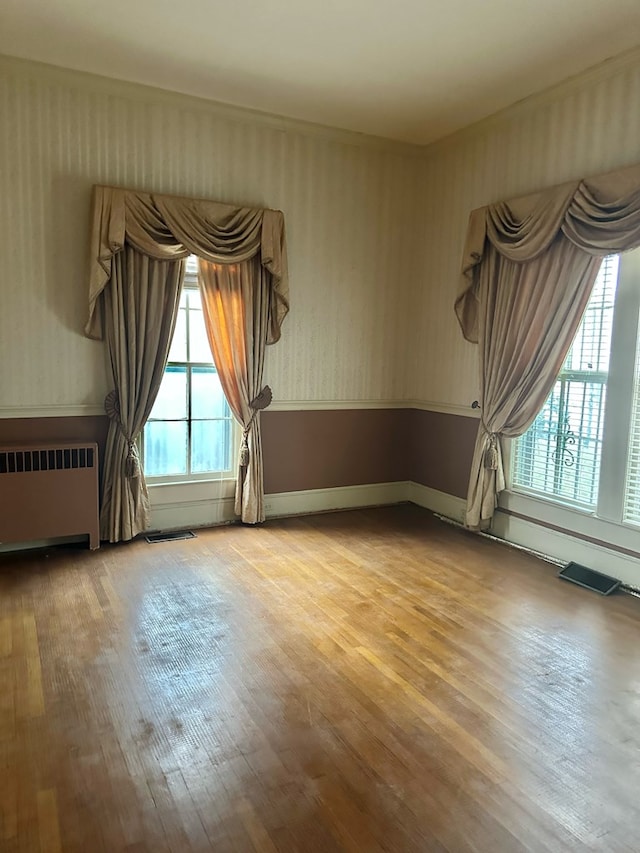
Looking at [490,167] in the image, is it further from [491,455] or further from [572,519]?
[572,519]

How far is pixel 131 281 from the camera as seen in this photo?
414cm

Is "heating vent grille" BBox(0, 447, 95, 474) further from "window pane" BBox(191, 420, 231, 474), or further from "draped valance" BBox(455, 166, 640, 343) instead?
"draped valance" BBox(455, 166, 640, 343)

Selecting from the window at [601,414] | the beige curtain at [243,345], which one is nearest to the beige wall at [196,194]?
the beige curtain at [243,345]

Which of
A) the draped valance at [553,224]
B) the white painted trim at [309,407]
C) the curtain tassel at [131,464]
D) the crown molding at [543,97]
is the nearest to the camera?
the draped valance at [553,224]

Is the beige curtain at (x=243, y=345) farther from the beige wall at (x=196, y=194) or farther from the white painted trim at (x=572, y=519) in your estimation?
the white painted trim at (x=572, y=519)

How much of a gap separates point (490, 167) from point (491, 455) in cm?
214

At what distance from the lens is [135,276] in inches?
164

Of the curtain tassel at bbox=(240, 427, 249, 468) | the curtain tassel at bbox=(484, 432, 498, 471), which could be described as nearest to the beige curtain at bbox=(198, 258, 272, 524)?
the curtain tassel at bbox=(240, 427, 249, 468)

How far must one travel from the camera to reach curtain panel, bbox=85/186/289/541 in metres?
4.02

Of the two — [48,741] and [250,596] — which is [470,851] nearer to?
[48,741]

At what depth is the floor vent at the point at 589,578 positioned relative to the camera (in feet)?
12.1

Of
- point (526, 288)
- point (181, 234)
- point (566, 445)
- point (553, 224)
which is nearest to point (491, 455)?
point (566, 445)

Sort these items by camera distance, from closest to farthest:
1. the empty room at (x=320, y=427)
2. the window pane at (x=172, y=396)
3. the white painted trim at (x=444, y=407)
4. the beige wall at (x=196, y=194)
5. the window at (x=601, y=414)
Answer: the empty room at (x=320, y=427), the window at (x=601, y=414), the beige wall at (x=196, y=194), the window pane at (x=172, y=396), the white painted trim at (x=444, y=407)

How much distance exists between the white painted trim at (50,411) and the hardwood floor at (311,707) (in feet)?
3.00
